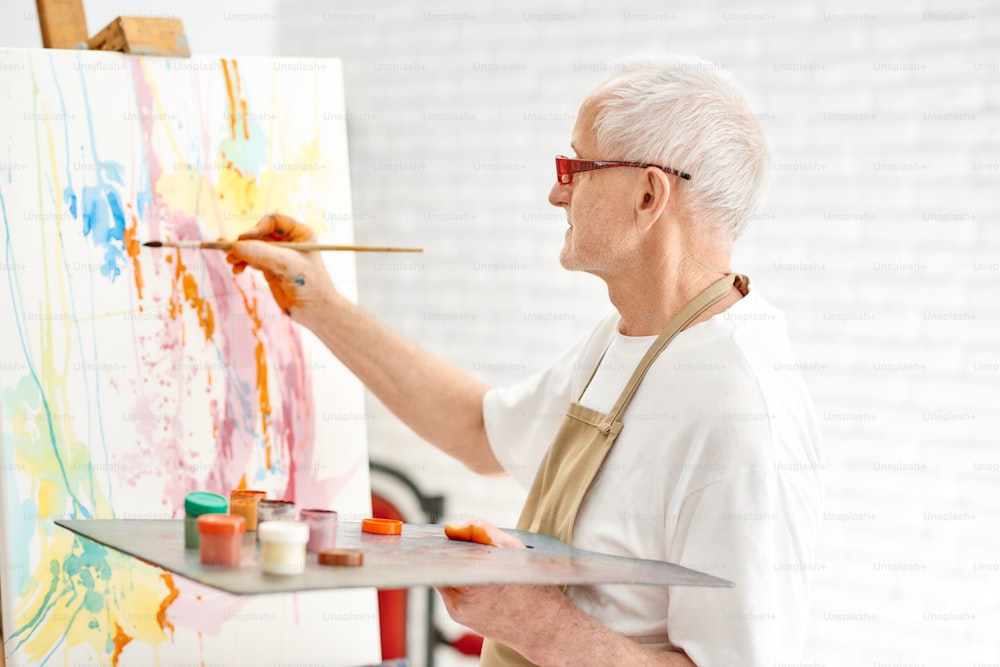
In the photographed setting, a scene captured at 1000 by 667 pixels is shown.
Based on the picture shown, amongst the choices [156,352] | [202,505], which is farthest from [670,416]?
[156,352]

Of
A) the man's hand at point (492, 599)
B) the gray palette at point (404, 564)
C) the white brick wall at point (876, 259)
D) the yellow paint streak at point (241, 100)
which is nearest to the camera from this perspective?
the gray palette at point (404, 564)

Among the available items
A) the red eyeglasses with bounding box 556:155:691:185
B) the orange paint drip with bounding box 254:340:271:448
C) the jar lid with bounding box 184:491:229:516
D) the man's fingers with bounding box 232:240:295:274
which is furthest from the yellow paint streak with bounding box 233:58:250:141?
the jar lid with bounding box 184:491:229:516

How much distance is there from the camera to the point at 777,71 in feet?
8.21

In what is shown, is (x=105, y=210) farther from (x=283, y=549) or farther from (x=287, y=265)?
(x=283, y=549)

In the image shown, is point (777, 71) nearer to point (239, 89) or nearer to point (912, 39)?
point (912, 39)

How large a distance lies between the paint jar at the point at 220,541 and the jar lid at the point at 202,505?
0.36 ft

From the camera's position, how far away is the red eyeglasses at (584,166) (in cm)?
169

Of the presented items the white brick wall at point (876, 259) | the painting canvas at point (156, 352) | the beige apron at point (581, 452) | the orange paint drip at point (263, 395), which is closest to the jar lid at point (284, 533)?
the beige apron at point (581, 452)

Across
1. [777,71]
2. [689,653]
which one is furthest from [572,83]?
[689,653]

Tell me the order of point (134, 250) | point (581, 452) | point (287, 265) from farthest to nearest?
point (287, 265), point (134, 250), point (581, 452)

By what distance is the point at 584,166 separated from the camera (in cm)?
175

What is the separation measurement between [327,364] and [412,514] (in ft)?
3.67

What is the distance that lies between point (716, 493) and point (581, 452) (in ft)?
0.94

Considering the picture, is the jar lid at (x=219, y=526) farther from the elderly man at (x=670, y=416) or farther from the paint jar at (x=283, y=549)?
the elderly man at (x=670, y=416)
